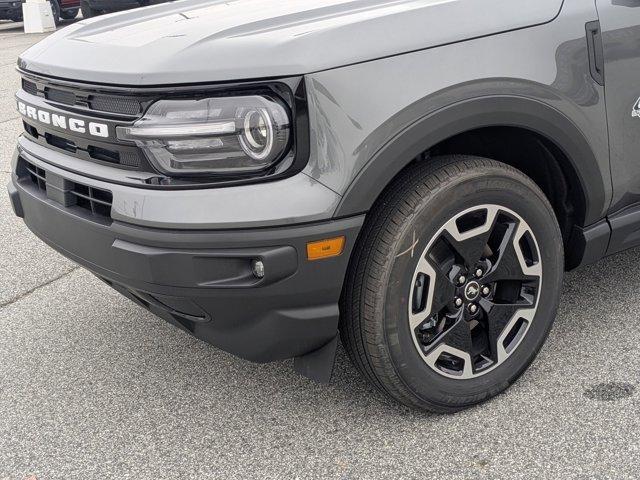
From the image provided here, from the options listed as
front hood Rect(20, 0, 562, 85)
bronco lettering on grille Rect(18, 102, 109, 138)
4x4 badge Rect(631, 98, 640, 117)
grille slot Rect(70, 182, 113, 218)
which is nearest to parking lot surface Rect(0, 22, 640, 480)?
grille slot Rect(70, 182, 113, 218)

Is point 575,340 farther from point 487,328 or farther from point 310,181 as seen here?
point 310,181

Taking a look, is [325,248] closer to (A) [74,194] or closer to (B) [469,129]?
(B) [469,129]

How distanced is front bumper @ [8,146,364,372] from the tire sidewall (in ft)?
0.60

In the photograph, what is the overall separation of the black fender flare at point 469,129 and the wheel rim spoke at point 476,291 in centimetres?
26

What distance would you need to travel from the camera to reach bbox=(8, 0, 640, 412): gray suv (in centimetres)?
208

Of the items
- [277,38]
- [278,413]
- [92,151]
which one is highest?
[277,38]

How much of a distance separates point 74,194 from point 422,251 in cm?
109

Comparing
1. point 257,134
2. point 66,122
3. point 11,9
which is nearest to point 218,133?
point 257,134

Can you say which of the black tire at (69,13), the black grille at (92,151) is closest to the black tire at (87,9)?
the black tire at (69,13)

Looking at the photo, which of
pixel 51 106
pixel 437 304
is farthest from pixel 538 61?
pixel 51 106

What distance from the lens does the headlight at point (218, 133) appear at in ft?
6.77

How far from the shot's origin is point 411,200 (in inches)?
89.0

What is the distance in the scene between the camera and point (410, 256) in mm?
2273

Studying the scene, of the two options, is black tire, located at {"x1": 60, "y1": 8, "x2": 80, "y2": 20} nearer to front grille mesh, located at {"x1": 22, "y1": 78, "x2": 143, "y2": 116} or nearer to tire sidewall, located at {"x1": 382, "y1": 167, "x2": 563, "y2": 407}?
front grille mesh, located at {"x1": 22, "y1": 78, "x2": 143, "y2": 116}
